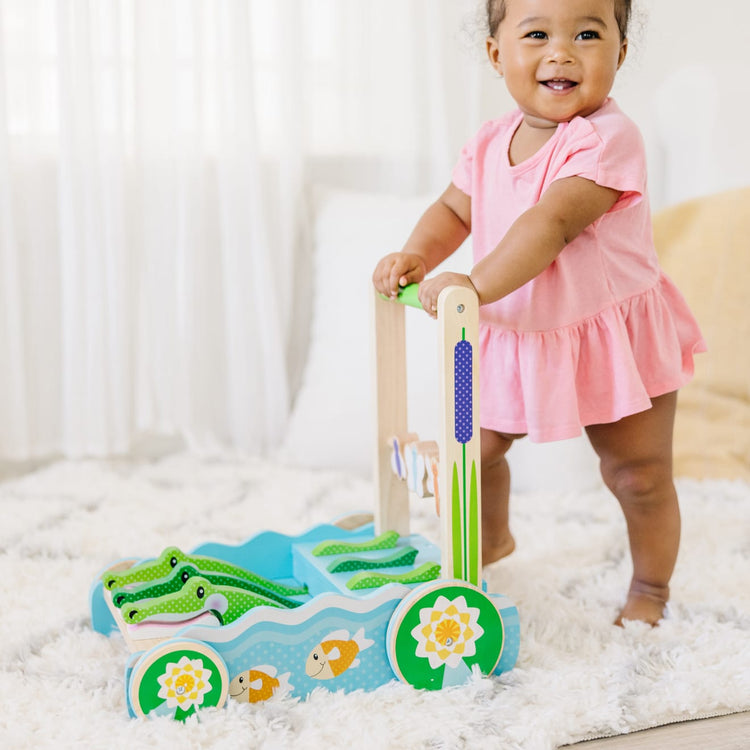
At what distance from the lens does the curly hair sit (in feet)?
3.08

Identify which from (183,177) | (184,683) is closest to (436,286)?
(184,683)

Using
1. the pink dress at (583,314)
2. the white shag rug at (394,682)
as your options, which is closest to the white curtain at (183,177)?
the white shag rug at (394,682)

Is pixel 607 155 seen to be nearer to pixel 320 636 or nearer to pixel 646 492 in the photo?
pixel 646 492

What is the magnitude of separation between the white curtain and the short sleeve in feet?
2.79

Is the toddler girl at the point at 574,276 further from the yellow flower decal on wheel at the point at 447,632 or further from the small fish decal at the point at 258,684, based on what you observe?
the small fish decal at the point at 258,684

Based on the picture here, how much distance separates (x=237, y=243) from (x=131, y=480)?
445mm

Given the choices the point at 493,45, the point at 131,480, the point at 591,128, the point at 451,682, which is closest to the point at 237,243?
the point at 131,480

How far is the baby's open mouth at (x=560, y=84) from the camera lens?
93cm

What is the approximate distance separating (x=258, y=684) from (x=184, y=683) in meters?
0.07

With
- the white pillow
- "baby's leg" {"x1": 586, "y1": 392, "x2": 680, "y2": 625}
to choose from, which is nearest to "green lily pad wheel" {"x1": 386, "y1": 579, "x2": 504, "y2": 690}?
"baby's leg" {"x1": 586, "y1": 392, "x2": 680, "y2": 625}

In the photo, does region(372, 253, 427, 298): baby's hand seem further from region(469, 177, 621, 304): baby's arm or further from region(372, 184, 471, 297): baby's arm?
region(469, 177, 621, 304): baby's arm

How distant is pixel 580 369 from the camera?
0.96 metres

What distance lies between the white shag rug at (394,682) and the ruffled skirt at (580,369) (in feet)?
0.73

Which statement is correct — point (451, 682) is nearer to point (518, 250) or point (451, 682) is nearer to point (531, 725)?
point (531, 725)
